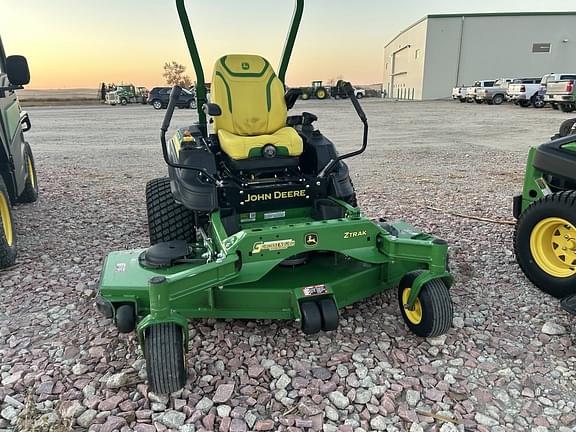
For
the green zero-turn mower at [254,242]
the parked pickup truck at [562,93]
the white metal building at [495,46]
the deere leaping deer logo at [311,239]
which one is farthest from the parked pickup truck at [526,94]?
the deere leaping deer logo at [311,239]

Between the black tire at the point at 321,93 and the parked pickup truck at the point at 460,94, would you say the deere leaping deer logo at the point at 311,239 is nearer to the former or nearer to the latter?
the black tire at the point at 321,93

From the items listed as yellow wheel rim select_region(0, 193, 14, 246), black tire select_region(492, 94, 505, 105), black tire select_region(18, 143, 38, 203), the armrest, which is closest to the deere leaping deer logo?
→ the armrest

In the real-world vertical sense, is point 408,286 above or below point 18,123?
below

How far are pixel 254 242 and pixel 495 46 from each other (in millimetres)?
44324

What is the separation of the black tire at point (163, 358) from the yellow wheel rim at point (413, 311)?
4.60ft

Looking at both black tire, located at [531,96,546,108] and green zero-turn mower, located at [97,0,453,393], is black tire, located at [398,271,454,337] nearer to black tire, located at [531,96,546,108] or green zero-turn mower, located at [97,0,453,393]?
green zero-turn mower, located at [97,0,453,393]

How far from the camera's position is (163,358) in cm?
240

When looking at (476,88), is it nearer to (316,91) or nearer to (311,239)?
(316,91)

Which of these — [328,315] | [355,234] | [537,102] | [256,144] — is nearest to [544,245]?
[355,234]

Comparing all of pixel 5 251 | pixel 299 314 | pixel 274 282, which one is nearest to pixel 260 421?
pixel 299 314

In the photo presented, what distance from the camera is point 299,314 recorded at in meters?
2.81

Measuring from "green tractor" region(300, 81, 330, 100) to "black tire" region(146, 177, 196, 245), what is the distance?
138 cm

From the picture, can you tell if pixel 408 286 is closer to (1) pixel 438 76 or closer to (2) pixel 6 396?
(2) pixel 6 396

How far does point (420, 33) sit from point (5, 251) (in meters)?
45.6
